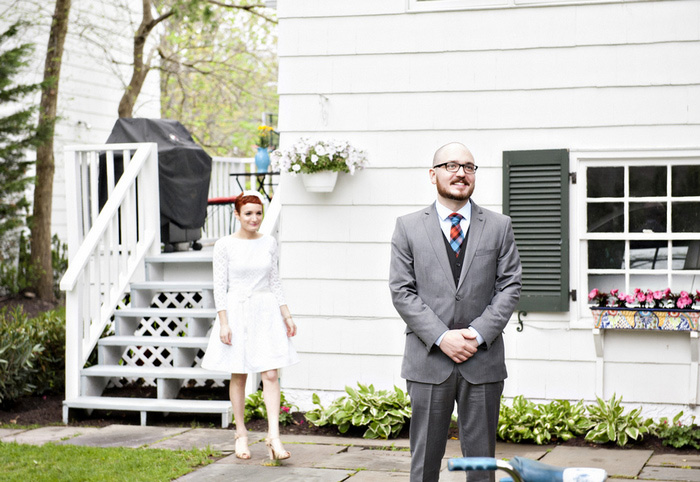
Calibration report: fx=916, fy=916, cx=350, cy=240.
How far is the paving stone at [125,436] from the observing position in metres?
5.86

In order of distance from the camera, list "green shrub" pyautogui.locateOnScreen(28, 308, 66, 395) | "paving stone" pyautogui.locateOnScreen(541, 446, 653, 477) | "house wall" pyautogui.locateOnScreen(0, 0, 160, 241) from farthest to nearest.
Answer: "house wall" pyautogui.locateOnScreen(0, 0, 160, 241), "green shrub" pyautogui.locateOnScreen(28, 308, 66, 395), "paving stone" pyautogui.locateOnScreen(541, 446, 653, 477)

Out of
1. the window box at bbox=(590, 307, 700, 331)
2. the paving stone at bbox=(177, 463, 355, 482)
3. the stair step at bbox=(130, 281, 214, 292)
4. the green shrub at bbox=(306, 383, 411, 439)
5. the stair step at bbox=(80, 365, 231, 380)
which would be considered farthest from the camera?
the stair step at bbox=(130, 281, 214, 292)

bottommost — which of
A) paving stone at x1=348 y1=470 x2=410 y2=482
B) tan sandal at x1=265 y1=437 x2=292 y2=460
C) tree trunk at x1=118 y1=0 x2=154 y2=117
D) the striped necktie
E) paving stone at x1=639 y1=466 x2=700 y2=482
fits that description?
paving stone at x1=348 y1=470 x2=410 y2=482

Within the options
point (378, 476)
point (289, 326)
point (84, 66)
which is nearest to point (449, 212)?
point (378, 476)

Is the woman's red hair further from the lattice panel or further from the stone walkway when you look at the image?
the lattice panel

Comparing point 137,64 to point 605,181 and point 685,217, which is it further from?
point 685,217

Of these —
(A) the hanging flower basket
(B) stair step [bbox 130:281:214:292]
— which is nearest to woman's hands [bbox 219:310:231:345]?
(A) the hanging flower basket

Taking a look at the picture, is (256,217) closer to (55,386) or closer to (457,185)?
(457,185)

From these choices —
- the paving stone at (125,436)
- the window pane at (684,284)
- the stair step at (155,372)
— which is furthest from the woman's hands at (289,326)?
the window pane at (684,284)

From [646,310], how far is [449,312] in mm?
2774

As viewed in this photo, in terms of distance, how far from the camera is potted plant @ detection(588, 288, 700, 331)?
579cm

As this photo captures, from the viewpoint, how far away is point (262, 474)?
4.98 meters

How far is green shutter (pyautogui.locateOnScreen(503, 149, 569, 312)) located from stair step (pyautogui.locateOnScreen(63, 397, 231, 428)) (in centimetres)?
220

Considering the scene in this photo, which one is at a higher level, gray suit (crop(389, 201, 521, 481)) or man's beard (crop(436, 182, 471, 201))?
man's beard (crop(436, 182, 471, 201))
